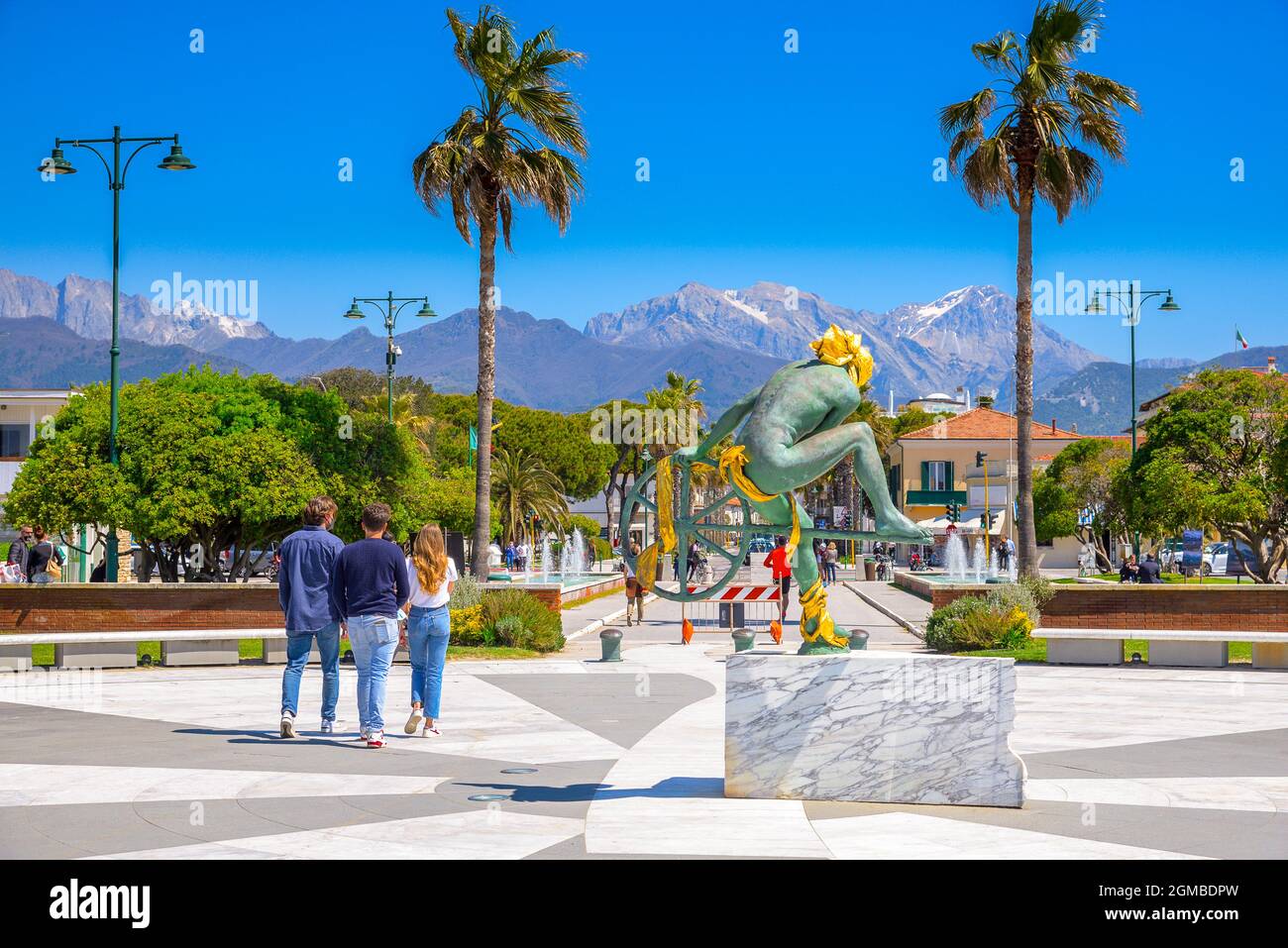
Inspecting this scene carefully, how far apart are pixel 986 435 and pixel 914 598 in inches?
1813

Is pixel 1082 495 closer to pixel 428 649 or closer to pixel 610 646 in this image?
pixel 610 646

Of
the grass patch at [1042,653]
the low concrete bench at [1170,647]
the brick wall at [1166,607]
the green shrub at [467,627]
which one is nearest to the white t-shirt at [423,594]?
the green shrub at [467,627]

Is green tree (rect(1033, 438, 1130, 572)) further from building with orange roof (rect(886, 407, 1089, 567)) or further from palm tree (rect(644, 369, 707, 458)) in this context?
palm tree (rect(644, 369, 707, 458))

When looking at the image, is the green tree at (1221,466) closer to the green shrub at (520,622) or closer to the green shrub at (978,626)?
the green shrub at (978,626)

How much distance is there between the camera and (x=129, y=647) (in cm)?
1808

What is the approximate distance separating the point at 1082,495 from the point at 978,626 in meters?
40.4

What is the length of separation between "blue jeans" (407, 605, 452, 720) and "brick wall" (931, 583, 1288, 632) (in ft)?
45.0

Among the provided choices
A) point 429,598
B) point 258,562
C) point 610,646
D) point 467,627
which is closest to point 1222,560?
point 258,562

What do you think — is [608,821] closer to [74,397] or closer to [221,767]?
[221,767]

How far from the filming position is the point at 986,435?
80.8m

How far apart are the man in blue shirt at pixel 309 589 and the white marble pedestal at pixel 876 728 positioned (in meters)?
4.02

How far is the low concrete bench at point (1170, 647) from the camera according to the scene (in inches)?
717
